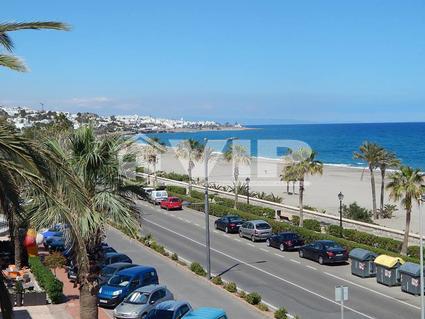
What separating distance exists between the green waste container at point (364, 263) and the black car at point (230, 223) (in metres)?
13.7

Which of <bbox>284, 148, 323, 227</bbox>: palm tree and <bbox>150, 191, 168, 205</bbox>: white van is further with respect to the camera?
<bbox>150, 191, 168, 205</bbox>: white van

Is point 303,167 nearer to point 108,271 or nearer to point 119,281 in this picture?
point 108,271

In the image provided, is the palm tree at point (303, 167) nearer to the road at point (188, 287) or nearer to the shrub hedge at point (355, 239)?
the shrub hedge at point (355, 239)

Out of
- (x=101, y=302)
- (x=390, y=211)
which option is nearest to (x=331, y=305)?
(x=101, y=302)

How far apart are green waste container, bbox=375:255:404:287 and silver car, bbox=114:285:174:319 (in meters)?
10.6

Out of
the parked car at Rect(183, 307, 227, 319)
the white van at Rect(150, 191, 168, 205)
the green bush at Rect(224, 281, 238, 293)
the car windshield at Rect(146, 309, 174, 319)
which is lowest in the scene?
the white van at Rect(150, 191, 168, 205)

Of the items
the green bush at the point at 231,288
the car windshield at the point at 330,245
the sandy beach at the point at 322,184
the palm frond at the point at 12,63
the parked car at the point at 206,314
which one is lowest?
the sandy beach at the point at 322,184

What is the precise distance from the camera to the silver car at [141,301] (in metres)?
20.7

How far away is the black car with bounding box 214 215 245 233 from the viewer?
4162cm

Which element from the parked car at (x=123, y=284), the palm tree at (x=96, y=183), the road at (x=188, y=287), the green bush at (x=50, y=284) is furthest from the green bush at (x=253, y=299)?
the palm tree at (x=96, y=183)

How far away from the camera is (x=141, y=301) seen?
21.2m

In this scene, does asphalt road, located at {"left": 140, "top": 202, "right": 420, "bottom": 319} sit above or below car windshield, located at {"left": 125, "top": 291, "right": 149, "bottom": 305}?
below

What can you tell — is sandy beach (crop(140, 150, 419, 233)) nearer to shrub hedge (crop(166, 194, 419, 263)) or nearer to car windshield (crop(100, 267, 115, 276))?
shrub hedge (crop(166, 194, 419, 263))

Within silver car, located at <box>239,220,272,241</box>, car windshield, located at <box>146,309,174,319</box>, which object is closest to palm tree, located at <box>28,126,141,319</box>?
car windshield, located at <box>146,309,174,319</box>
